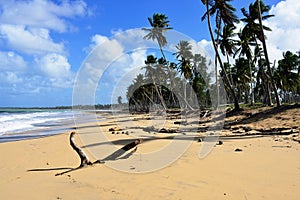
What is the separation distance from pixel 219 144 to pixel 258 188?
4.82 metres

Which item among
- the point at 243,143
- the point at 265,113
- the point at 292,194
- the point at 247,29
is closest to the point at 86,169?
the point at 292,194

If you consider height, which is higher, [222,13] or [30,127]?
[222,13]

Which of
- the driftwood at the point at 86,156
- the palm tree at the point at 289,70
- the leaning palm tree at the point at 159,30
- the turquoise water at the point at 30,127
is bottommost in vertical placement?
the turquoise water at the point at 30,127

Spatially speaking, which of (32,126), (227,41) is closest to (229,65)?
(227,41)

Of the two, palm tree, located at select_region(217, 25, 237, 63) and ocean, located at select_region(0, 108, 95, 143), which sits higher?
palm tree, located at select_region(217, 25, 237, 63)

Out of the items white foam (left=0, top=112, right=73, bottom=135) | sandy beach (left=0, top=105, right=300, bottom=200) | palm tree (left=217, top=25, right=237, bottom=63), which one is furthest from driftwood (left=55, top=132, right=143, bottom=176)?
palm tree (left=217, top=25, right=237, bottom=63)

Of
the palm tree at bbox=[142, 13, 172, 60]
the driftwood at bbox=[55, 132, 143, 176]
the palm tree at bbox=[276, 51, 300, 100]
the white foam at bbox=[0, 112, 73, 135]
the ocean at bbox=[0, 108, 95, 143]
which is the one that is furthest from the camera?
the palm tree at bbox=[276, 51, 300, 100]

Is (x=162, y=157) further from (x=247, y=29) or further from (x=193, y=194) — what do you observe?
(x=247, y=29)

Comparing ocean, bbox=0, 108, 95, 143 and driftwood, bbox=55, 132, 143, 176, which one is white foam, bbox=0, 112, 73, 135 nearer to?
ocean, bbox=0, 108, 95, 143

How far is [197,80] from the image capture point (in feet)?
201

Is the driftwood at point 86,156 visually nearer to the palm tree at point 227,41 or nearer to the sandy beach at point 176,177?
the sandy beach at point 176,177

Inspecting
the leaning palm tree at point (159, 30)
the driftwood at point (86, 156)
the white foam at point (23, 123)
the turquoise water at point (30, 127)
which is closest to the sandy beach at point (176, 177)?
the driftwood at point (86, 156)

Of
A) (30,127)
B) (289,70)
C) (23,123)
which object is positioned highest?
(289,70)

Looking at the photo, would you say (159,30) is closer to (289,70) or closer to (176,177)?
(289,70)
